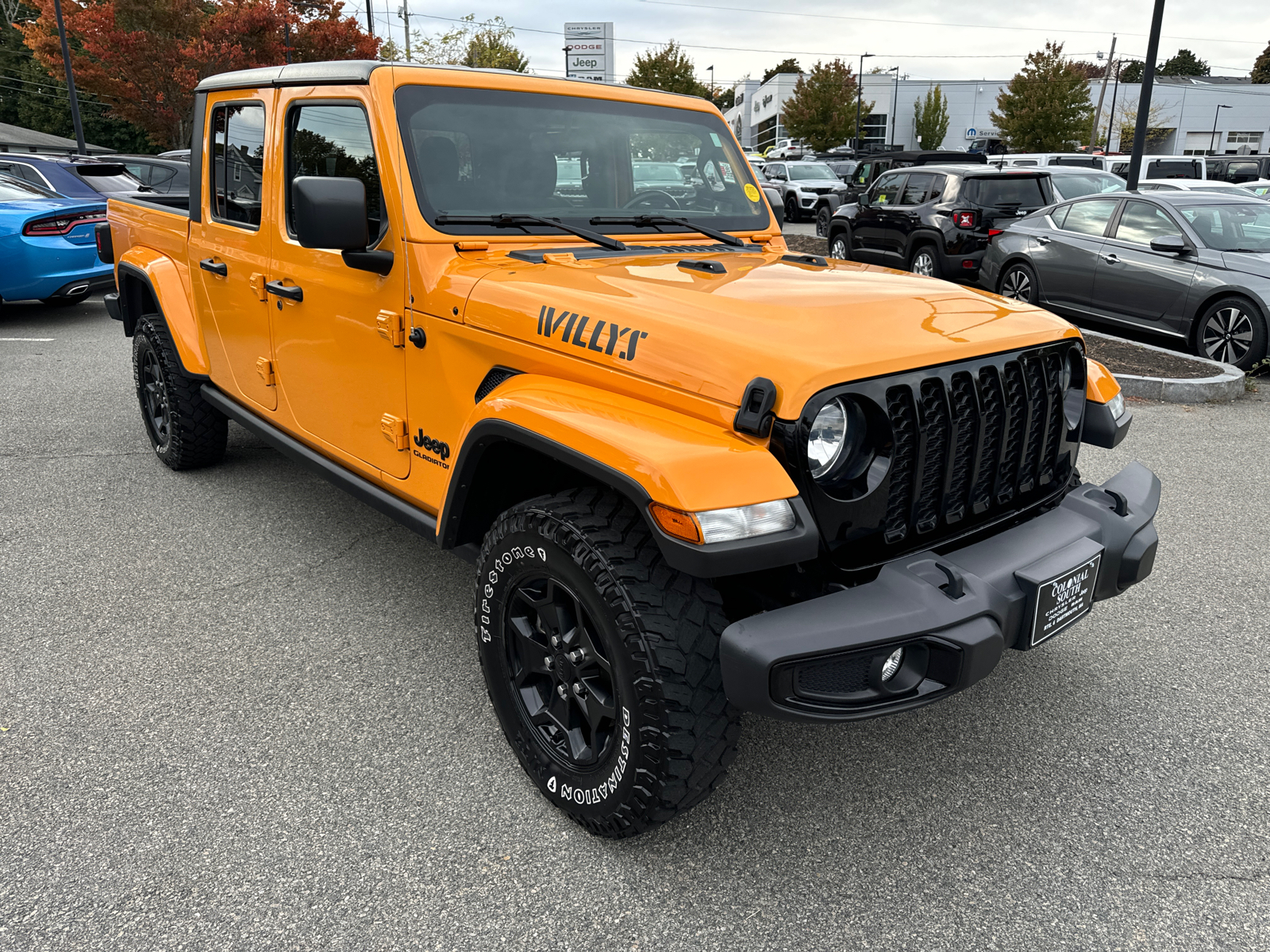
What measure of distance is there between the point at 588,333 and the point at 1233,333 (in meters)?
7.67

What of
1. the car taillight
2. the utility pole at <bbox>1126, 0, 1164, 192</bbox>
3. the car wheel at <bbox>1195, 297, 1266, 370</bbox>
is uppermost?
the utility pole at <bbox>1126, 0, 1164, 192</bbox>

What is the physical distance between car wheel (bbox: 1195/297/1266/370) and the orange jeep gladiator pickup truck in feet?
Answer: 19.9

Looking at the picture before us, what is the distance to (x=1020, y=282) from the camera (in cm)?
998

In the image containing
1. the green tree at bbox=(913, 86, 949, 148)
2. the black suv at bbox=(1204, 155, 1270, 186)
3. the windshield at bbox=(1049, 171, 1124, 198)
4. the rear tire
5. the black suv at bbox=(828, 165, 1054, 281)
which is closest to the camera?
the rear tire

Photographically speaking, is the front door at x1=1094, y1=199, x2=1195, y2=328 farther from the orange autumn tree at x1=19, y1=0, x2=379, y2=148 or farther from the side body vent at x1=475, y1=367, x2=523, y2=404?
the orange autumn tree at x1=19, y1=0, x2=379, y2=148

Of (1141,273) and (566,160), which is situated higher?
(566,160)

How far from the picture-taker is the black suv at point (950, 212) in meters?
11.4

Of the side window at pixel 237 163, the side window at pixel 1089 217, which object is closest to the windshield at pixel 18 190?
the side window at pixel 237 163

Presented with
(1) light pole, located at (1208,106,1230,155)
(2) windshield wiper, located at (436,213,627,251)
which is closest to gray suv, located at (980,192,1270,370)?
(2) windshield wiper, located at (436,213,627,251)

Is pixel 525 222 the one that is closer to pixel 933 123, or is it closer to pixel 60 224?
pixel 60 224

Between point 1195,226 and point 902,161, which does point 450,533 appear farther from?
point 902,161

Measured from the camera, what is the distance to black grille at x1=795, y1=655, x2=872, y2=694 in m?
2.01

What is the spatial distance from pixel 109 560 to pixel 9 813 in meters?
1.85

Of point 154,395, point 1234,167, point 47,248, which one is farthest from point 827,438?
point 1234,167
